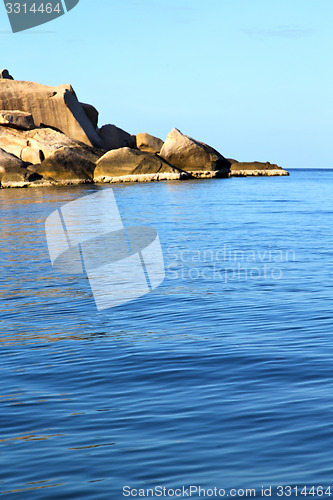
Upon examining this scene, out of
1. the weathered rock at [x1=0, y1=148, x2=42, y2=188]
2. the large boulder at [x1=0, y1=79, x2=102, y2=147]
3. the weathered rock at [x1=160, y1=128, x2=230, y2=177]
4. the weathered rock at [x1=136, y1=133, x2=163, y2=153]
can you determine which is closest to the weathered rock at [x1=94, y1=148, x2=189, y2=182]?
the weathered rock at [x1=160, y1=128, x2=230, y2=177]

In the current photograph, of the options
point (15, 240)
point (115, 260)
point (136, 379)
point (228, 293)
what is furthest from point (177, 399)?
point (15, 240)

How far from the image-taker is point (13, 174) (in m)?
50.1

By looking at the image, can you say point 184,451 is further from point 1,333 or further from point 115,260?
point 115,260

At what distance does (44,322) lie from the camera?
26.2ft

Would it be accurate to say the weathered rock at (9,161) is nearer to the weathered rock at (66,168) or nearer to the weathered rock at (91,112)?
the weathered rock at (66,168)

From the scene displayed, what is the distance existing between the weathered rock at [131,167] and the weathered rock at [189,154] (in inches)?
82.8

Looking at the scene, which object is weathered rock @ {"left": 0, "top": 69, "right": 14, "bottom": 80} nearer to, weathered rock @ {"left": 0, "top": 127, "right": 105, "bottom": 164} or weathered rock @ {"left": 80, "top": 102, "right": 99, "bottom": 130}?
weathered rock @ {"left": 80, "top": 102, "right": 99, "bottom": 130}

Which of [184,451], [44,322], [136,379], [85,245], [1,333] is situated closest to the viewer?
[184,451]

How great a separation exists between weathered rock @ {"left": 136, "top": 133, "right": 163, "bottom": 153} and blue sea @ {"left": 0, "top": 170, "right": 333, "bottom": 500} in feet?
187

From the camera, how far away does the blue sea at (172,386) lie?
149 inches

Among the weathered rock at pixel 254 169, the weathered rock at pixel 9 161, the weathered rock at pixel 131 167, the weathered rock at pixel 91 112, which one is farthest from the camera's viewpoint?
the weathered rock at pixel 254 169

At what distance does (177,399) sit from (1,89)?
206 feet

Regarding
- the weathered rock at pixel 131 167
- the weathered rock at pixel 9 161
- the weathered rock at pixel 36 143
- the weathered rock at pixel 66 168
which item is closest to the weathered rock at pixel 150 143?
the weathered rock at pixel 36 143

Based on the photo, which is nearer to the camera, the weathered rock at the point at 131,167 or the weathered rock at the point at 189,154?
the weathered rock at the point at 131,167
